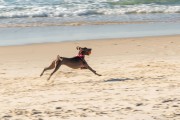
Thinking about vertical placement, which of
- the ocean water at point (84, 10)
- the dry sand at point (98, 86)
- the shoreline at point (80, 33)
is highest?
the ocean water at point (84, 10)

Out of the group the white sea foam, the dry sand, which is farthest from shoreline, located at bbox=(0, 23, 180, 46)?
the white sea foam

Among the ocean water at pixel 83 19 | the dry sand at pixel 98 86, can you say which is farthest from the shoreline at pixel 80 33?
the dry sand at pixel 98 86

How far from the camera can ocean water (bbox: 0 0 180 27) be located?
2922cm

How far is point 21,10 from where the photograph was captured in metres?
32.6

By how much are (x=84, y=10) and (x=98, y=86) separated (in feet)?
77.1

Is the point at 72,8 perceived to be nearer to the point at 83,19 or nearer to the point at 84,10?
the point at 84,10

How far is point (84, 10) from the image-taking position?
32.3m

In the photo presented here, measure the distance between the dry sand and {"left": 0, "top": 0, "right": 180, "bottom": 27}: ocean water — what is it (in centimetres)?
1421

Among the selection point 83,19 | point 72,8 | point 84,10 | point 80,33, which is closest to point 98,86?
point 80,33

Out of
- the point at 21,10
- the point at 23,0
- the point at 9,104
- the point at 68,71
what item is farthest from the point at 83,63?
the point at 23,0

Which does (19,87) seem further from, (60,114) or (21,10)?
(21,10)

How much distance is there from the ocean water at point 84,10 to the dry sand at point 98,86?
14.2 m

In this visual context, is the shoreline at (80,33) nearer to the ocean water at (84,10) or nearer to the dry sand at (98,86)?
the dry sand at (98,86)

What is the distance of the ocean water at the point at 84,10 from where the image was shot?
95.9 feet
